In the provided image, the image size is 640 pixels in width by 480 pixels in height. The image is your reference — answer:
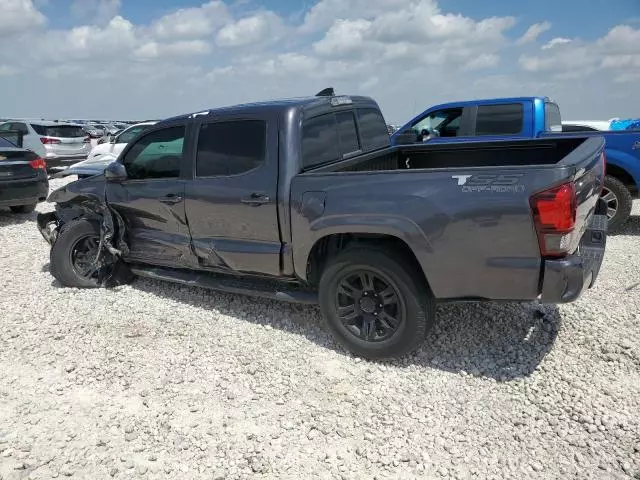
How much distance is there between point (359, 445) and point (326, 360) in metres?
0.97

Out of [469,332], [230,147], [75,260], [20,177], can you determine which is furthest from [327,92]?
[20,177]

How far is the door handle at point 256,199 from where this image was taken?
386 centimetres

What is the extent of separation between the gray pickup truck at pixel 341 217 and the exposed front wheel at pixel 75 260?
15 mm

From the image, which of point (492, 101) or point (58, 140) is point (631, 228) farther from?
point (58, 140)

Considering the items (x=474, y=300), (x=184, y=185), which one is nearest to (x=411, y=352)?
(x=474, y=300)

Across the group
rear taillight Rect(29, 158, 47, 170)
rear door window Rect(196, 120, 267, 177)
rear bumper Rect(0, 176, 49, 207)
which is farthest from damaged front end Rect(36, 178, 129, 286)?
rear taillight Rect(29, 158, 47, 170)

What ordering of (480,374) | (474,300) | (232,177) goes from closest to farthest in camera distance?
(474,300), (480,374), (232,177)

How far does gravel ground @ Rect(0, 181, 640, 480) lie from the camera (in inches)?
107

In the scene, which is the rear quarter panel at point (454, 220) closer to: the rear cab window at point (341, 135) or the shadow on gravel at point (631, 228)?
the rear cab window at point (341, 135)

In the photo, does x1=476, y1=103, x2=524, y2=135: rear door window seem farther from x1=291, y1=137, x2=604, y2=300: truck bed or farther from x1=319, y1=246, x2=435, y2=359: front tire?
x1=319, y1=246, x2=435, y2=359: front tire

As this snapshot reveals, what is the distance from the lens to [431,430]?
9.59 ft

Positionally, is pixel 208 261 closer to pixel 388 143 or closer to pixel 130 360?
pixel 130 360

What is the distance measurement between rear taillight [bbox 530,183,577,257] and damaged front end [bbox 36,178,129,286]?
385 cm

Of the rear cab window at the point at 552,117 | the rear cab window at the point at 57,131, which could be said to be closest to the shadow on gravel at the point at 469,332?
the rear cab window at the point at 552,117
